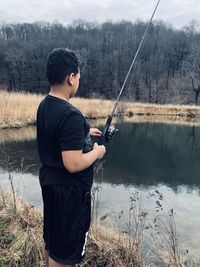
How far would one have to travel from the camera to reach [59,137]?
1.78 m

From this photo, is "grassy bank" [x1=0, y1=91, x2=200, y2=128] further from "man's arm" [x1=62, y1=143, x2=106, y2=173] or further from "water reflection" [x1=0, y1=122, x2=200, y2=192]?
"man's arm" [x1=62, y1=143, x2=106, y2=173]

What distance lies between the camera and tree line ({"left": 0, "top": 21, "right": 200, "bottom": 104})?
1499 inches

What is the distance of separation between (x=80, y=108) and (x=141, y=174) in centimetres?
1047

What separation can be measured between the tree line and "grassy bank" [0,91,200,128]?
849 centimetres

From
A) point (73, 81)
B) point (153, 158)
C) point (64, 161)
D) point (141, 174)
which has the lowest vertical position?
point (153, 158)

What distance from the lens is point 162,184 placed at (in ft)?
23.3

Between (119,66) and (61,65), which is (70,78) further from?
(119,66)

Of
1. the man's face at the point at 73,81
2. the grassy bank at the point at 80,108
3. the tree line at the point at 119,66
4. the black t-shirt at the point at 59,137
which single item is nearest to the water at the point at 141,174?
the grassy bank at the point at 80,108

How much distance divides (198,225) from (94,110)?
44.4 feet

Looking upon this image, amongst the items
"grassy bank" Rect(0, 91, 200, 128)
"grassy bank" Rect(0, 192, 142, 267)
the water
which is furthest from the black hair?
"grassy bank" Rect(0, 91, 200, 128)

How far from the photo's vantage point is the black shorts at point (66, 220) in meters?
1.86

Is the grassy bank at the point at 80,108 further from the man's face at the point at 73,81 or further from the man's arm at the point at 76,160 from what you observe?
the man's arm at the point at 76,160

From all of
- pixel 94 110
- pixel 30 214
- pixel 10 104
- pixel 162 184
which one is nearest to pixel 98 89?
pixel 94 110

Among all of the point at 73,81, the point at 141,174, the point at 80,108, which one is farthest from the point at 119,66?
the point at 73,81
